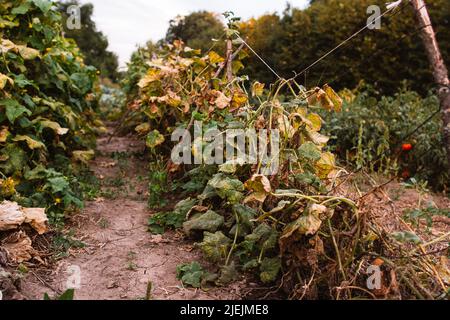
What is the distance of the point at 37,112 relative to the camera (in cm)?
331

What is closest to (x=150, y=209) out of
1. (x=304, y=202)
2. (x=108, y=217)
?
(x=108, y=217)

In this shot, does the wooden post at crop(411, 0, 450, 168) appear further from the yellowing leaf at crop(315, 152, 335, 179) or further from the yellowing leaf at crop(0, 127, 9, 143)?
the yellowing leaf at crop(0, 127, 9, 143)

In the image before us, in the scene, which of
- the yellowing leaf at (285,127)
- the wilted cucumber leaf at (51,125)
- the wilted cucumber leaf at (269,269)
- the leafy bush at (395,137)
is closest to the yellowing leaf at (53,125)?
the wilted cucumber leaf at (51,125)

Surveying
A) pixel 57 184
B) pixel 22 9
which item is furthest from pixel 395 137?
pixel 22 9

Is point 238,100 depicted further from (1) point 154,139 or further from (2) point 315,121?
(1) point 154,139

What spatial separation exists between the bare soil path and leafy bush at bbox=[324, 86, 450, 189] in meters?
2.01

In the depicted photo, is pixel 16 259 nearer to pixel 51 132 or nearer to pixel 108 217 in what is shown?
pixel 108 217

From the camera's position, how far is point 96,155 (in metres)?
4.45

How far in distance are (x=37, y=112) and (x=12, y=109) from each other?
0.42m

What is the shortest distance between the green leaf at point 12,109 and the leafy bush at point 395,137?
262 centimetres

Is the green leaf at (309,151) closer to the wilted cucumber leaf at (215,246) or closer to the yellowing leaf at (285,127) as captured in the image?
the yellowing leaf at (285,127)

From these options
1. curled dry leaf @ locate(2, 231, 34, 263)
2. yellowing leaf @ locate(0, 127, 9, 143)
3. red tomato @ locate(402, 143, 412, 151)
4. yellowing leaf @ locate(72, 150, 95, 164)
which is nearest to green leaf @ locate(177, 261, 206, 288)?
curled dry leaf @ locate(2, 231, 34, 263)

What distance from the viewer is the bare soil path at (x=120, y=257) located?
2.08 meters
